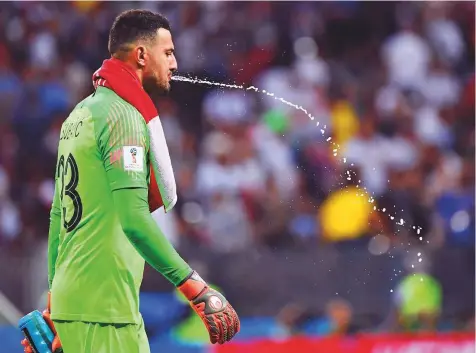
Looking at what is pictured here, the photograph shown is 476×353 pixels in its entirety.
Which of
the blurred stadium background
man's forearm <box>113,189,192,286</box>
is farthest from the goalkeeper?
the blurred stadium background

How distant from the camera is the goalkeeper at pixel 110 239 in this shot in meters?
4.13

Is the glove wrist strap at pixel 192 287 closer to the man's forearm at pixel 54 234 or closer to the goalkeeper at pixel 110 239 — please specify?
the goalkeeper at pixel 110 239

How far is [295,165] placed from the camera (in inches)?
471

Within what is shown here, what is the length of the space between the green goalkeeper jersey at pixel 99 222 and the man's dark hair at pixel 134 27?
10.2 inches

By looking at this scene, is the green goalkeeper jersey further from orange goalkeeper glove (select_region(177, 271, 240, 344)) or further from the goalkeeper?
orange goalkeeper glove (select_region(177, 271, 240, 344))

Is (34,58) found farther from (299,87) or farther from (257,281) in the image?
(257,281)

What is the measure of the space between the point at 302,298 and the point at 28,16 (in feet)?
16.4

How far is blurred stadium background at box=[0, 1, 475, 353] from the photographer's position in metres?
10.6

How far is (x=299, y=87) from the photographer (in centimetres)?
1276

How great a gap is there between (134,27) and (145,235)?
926mm

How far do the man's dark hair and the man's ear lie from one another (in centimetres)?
4

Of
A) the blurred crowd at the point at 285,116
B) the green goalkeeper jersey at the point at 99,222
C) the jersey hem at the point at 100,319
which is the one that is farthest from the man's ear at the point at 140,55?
the blurred crowd at the point at 285,116

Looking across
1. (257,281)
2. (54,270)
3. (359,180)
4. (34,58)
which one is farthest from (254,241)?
(54,270)

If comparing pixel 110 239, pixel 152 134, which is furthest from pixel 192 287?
pixel 152 134
